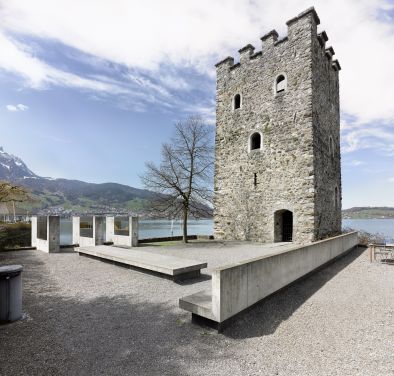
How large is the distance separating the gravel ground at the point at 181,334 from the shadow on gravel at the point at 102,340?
0.04 ft

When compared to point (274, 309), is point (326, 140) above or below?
above

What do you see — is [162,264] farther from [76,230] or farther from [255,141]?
[255,141]

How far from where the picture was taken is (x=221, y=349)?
144 inches

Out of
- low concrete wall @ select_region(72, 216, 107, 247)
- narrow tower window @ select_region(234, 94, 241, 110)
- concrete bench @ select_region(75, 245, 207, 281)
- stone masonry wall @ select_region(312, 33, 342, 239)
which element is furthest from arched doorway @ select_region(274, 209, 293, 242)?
low concrete wall @ select_region(72, 216, 107, 247)

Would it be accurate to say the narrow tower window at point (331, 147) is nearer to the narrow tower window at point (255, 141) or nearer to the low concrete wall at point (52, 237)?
the narrow tower window at point (255, 141)

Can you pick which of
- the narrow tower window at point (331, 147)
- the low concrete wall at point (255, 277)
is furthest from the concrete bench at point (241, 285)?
the narrow tower window at point (331, 147)

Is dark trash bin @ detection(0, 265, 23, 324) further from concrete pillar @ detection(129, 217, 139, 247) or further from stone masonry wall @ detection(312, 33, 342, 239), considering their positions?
stone masonry wall @ detection(312, 33, 342, 239)

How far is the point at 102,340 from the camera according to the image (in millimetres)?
3818

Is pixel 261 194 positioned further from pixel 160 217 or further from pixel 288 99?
pixel 160 217

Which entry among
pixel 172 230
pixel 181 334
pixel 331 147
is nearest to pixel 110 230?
pixel 172 230

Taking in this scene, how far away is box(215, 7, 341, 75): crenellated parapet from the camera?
1391 cm

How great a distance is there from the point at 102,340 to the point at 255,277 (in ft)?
9.35

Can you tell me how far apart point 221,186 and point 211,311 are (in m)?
13.7

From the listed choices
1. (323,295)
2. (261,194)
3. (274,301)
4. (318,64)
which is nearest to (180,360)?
(274,301)
